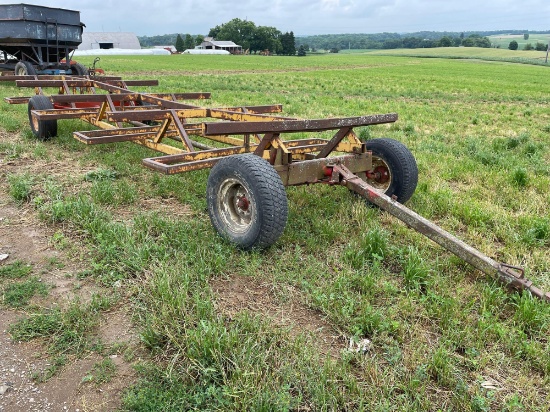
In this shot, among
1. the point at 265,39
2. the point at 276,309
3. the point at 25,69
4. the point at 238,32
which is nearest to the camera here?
the point at 276,309

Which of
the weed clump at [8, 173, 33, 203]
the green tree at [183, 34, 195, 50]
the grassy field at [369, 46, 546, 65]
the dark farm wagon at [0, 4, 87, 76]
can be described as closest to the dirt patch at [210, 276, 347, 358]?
the weed clump at [8, 173, 33, 203]

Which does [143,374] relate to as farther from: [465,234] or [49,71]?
[49,71]

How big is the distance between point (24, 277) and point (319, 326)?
2280mm

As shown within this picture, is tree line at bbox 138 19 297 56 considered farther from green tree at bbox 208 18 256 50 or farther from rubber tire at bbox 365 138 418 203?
rubber tire at bbox 365 138 418 203

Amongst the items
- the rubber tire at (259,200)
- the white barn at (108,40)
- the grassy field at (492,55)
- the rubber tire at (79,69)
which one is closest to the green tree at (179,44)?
the white barn at (108,40)

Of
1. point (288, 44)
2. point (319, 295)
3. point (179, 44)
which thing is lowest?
point (319, 295)

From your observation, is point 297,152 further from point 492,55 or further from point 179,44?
point 179,44

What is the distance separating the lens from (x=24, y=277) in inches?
137

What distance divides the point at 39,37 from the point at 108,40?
9504 cm

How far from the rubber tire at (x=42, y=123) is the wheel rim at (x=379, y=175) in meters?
5.30

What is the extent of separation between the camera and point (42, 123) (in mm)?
7426

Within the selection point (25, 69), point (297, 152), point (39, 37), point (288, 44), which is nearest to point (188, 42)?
point (288, 44)

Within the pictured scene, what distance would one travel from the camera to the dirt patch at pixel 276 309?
2852 mm

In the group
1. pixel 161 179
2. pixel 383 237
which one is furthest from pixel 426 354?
pixel 161 179
